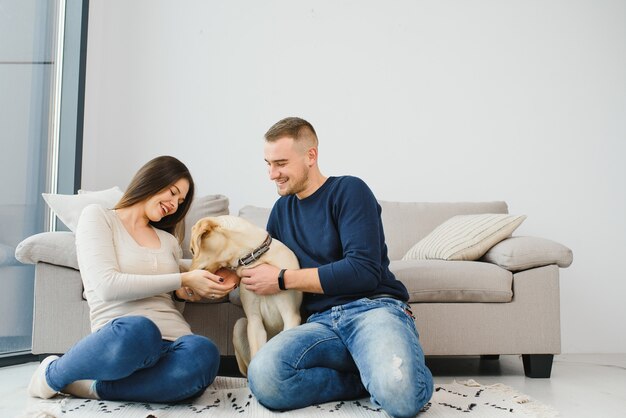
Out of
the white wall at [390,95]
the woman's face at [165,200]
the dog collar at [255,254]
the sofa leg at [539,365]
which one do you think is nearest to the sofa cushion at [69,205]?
the woman's face at [165,200]

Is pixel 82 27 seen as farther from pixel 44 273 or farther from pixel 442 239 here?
pixel 442 239

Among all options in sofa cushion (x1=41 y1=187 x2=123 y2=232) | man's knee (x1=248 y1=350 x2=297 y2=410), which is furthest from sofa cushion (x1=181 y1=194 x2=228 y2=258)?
man's knee (x1=248 y1=350 x2=297 y2=410)

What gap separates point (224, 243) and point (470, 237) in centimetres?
128

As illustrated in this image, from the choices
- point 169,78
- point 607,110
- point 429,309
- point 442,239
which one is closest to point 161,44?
point 169,78

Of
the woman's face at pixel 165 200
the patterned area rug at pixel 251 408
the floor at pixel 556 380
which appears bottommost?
the floor at pixel 556 380

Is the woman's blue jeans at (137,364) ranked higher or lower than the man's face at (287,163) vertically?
lower

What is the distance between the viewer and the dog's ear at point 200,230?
6.61 ft

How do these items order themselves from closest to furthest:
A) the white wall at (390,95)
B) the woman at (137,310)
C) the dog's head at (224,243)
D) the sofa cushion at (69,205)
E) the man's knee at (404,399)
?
1. the man's knee at (404,399)
2. the woman at (137,310)
3. the dog's head at (224,243)
4. the sofa cushion at (69,205)
5. the white wall at (390,95)

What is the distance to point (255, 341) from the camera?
215cm

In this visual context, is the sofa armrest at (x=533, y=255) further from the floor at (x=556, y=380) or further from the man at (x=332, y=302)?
the man at (x=332, y=302)

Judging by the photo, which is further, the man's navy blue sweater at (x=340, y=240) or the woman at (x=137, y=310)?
the man's navy blue sweater at (x=340, y=240)

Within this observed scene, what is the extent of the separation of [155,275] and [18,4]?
5.71 feet

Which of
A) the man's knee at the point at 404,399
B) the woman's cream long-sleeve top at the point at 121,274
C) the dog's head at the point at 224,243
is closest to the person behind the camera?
the man's knee at the point at 404,399

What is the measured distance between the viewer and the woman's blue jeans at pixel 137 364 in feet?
6.02
